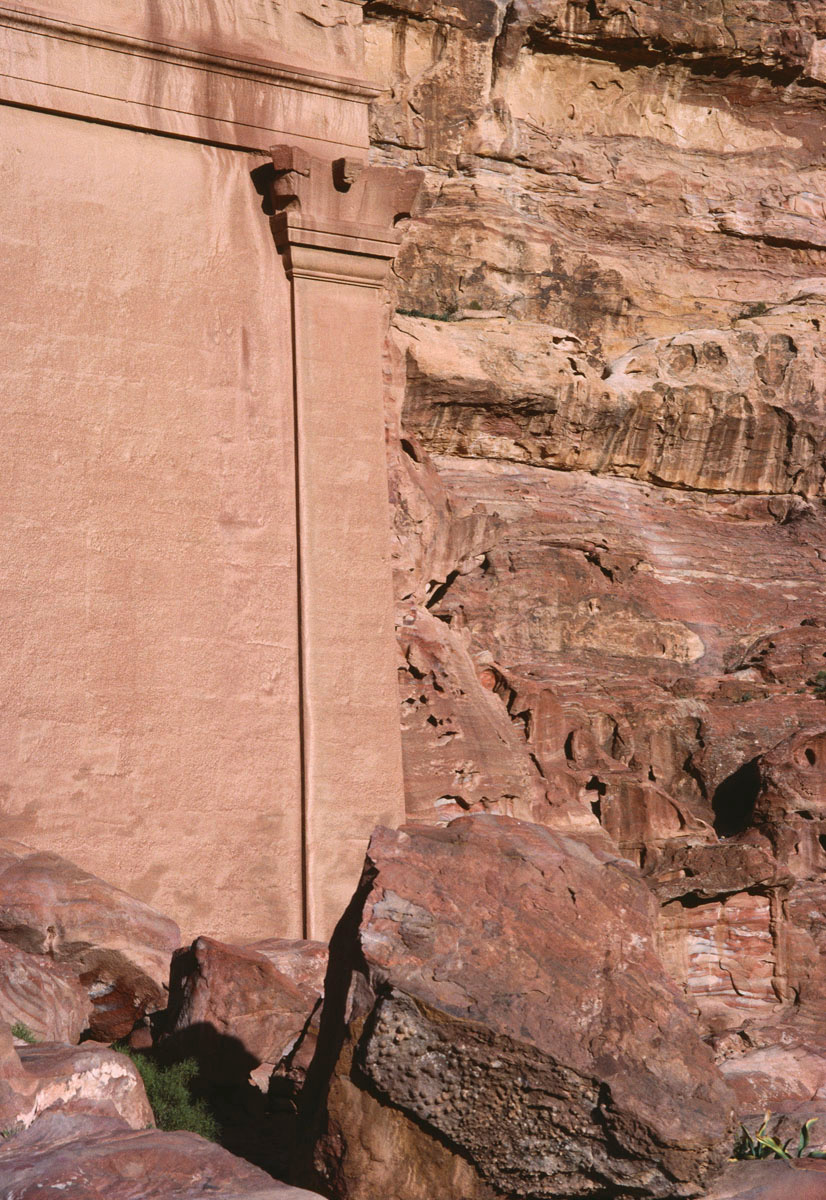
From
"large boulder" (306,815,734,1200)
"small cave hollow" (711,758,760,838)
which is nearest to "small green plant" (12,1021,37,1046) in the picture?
"large boulder" (306,815,734,1200)

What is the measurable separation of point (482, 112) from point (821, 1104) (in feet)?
59.7

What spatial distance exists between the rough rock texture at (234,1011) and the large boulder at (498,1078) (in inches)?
43.6

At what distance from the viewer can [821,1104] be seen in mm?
5652

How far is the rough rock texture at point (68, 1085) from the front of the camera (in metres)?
3.90

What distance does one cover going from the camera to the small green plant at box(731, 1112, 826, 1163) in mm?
4477

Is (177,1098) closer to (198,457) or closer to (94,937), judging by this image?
(94,937)

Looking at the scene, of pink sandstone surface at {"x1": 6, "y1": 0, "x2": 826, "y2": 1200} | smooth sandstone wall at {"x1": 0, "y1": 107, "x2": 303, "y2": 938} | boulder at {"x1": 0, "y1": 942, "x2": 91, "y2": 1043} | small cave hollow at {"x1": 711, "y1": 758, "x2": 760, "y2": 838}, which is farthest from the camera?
small cave hollow at {"x1": 711, "y1": 758, "x2": 760, "y2": 838}

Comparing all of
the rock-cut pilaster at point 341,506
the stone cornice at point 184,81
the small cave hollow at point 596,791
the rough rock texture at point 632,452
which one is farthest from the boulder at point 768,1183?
the small cave hollow at point 596,791

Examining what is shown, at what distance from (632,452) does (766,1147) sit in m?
15.1

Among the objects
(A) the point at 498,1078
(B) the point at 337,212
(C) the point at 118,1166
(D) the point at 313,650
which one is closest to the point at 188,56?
(B) the point at 337,212

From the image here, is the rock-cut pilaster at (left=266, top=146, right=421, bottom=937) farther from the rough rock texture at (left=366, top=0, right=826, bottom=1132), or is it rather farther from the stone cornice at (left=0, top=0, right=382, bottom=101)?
the rough rock texture at (left=366, top=0, right=826, bottom=1132)

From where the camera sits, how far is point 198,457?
777 cm

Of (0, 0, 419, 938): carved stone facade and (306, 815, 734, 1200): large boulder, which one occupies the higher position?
(0, 0, 419, 938): carved stone facade

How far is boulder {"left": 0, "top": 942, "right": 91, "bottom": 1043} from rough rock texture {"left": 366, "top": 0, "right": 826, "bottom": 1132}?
3.17 m
